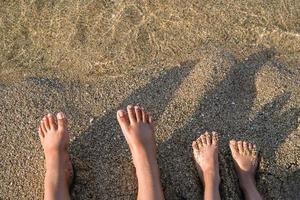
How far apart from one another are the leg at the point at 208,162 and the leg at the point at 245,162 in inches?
5.3

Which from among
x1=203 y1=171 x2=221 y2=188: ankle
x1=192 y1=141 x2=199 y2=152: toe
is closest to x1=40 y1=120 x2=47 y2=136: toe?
x1=192 y1=141 x2=199 y2=152: toe

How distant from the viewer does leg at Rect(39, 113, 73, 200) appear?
3089 millimetres

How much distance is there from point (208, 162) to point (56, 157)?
1.03 meters

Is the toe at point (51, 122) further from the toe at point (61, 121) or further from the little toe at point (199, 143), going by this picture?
the little toe at point (199, 143)

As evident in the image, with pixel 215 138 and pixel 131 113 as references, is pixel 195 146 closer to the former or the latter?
pixel 215 138

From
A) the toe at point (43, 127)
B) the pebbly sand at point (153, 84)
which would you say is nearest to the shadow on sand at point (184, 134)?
the pebbly sand at point (153, 84)

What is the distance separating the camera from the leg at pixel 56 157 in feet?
10.1

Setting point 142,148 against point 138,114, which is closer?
point 142,148

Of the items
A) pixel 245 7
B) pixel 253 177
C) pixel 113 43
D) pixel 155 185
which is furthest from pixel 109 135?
pixel 245 7

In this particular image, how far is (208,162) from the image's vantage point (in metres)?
3.22

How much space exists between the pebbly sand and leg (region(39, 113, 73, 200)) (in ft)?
0.25

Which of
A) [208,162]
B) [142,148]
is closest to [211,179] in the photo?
[208,162]

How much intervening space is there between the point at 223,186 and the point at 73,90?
51.0 inches

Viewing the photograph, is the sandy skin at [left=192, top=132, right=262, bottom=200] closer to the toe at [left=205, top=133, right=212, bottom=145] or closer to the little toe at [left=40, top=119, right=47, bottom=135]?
the toe at [left=205, top=133, right=212, bottom=145]
